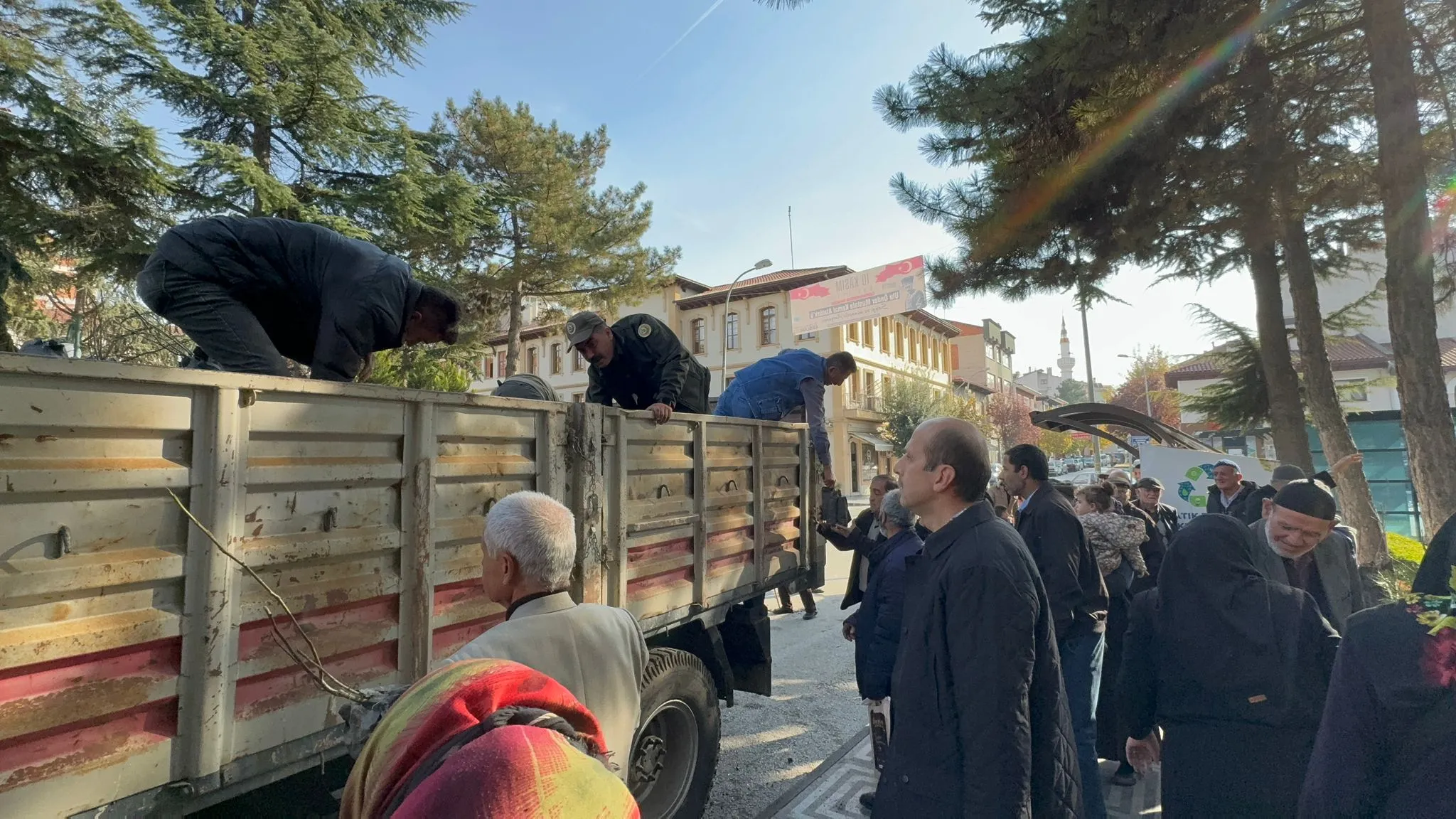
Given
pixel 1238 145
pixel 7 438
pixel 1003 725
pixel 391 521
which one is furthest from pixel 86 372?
pixel 1238 145

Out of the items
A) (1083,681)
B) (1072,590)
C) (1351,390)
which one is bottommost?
(1083,681)

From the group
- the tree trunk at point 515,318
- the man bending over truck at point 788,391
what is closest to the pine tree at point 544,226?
the tree trunk at point 515,318

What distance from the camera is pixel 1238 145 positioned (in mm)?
7293

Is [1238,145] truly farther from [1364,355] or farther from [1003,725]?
[1364,355]

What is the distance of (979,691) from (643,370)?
2.94m

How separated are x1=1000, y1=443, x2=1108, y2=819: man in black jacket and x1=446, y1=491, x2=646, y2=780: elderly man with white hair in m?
2.76

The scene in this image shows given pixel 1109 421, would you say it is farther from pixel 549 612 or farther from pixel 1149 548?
pixel 549 612

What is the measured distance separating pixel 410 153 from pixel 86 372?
43.0 ft

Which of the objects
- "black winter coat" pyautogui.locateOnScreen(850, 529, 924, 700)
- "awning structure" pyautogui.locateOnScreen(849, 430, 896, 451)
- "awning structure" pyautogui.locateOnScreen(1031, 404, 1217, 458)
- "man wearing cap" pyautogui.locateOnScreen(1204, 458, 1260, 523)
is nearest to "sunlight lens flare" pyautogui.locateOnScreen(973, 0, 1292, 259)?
"awning structure" pyautogui.locateOnScreen(1031, 404, 1217, 458)

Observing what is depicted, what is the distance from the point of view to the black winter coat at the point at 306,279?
256 cm

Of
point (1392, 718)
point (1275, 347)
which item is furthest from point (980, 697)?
point (1275, 347)

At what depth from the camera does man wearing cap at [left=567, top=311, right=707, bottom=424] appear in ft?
13.3

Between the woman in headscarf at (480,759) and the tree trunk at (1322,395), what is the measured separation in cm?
949

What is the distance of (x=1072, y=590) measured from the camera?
3.64 m
